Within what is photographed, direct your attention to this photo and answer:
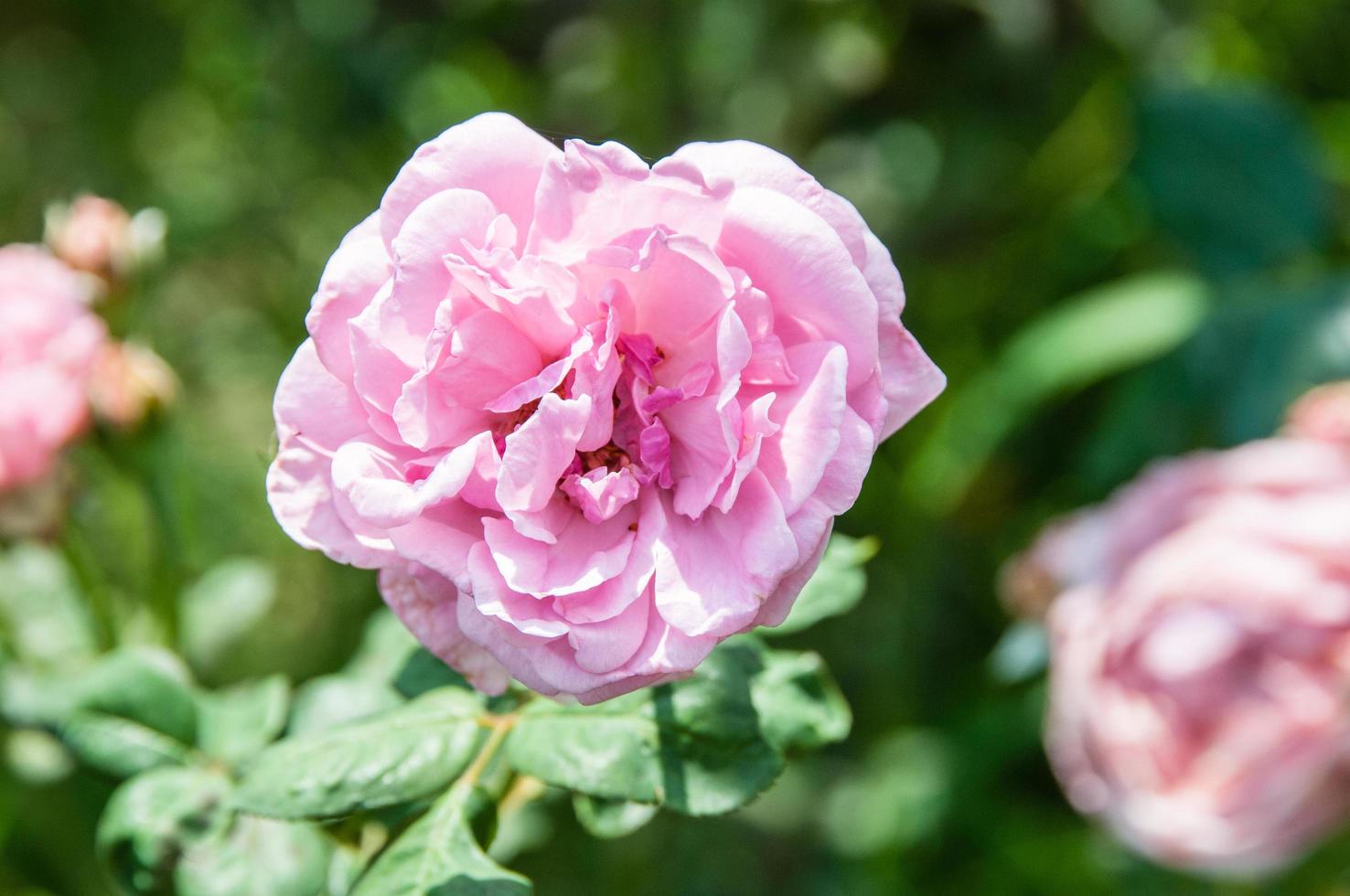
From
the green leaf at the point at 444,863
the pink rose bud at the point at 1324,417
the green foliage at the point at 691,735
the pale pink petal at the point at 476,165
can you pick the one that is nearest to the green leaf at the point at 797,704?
the green foliage at the point at 691,735

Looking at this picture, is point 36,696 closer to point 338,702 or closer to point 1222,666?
point 338,702

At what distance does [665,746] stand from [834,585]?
0.12 m

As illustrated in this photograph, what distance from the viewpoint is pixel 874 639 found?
1454 mm

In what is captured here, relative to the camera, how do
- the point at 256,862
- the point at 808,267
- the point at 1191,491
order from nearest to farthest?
1. the point at 808,267
2. the point at 256,862
3. the point at 1191,491

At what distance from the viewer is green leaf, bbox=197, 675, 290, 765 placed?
0.68m

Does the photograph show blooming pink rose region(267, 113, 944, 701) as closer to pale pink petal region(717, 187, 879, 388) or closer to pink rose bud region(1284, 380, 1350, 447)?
pale pink petal region(717, 187, 879, 388)

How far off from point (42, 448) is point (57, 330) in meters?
0.08

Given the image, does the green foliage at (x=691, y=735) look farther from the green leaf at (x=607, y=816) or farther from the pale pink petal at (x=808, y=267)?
the pale pink petal at (x=808, y=267)

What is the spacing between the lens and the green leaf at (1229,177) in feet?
3.96

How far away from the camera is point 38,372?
81 centimetres

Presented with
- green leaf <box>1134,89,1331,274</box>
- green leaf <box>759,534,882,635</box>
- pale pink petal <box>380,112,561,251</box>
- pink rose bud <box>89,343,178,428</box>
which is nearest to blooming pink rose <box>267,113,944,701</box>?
pale pink petal <box>380,112,561,251</box>

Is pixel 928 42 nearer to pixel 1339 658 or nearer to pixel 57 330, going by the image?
pixel 1339 658

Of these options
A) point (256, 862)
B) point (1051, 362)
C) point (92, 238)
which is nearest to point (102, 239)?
point (92, 238)

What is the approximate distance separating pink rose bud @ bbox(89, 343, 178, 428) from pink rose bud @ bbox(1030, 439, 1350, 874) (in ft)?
1.99
